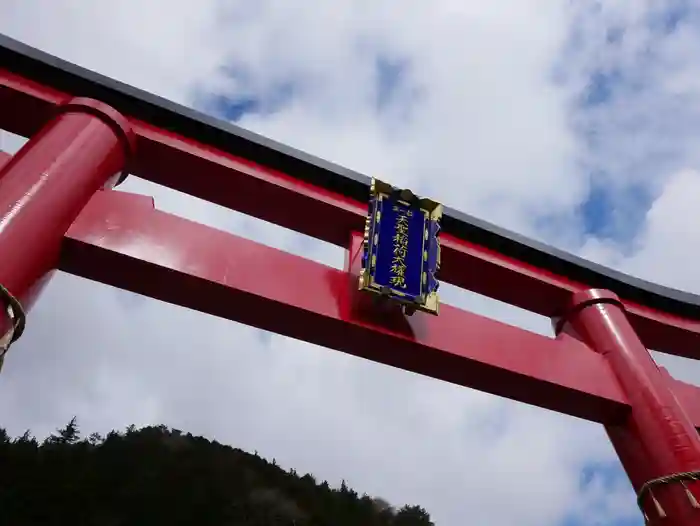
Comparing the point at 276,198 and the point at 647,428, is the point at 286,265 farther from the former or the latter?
the point at 647,428

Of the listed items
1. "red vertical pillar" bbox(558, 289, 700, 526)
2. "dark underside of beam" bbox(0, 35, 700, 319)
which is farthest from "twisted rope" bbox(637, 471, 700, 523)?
"dark underside of beam" bbox(0, 35, 700, 319)

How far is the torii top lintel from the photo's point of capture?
3.39 m

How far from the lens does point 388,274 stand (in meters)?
3.02

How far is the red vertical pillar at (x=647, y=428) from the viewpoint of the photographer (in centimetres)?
268

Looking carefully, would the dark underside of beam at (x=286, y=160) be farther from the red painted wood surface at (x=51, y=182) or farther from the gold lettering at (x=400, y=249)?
the gold lettering at (x=400, y=249)

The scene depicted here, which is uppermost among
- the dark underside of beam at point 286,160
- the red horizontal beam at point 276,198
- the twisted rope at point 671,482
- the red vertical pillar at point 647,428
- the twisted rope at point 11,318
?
the dark underside of beam at point 286,160

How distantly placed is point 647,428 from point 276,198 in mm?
2397

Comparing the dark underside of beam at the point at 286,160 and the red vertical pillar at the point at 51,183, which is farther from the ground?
the dark underside of beam at the point at 286,160

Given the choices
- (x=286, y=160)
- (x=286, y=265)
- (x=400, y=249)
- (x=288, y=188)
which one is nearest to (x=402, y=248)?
(x=400, y=249)

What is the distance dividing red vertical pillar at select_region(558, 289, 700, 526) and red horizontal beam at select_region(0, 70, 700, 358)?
36cm

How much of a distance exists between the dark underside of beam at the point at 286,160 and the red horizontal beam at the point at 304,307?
806 millimetres

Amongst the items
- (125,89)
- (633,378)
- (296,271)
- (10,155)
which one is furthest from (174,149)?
(633,378)

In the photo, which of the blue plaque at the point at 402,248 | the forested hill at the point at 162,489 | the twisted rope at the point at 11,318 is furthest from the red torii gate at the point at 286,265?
the forested hill at the point at 162,489

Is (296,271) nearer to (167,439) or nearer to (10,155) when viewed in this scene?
(10,155)
